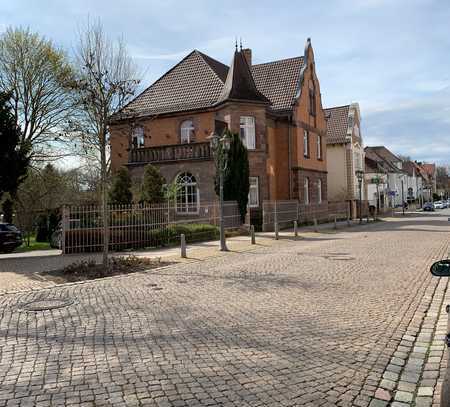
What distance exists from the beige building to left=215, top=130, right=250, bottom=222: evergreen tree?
21.2 meters

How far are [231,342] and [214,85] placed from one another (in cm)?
2781

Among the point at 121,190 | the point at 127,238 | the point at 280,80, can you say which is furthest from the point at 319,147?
the point at 127,238

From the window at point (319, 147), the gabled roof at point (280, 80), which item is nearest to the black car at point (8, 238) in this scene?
the gabled roof at point (280, 80)

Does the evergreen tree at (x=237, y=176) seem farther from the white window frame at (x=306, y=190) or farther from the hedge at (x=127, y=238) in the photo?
the white window frame at (x=306, y=190)

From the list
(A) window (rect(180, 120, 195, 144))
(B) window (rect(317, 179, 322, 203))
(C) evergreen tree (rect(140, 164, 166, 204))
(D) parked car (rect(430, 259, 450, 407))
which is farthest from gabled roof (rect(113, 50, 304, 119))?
(D) parked car (rect(430, 259, 450, 407))

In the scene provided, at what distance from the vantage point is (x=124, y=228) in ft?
60.9

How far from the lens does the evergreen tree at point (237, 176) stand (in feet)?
84.3

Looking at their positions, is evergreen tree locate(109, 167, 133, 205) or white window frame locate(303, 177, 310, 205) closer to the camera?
evergreen tree locate(109, 167, 133, 205)

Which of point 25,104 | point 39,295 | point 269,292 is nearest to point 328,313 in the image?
point 269,292

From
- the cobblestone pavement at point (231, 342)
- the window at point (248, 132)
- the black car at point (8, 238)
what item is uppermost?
the window at point (248, 132)

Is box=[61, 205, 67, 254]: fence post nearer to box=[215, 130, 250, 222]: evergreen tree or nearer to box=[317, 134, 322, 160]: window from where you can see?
box=[215, 130, 250, 222]: evergreen tree

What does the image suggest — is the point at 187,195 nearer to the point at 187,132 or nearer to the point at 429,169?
the point at 187,132

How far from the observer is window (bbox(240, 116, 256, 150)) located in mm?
29516

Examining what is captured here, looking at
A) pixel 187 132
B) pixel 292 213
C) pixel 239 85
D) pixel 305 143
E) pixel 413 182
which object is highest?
pixel 239 85
